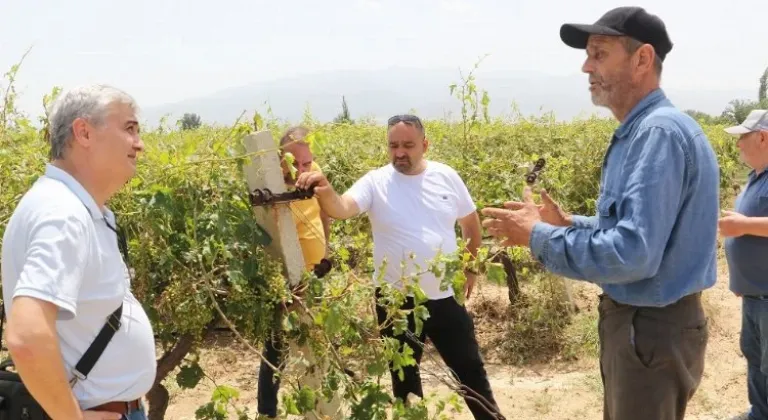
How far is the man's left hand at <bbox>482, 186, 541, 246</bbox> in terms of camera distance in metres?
2.13

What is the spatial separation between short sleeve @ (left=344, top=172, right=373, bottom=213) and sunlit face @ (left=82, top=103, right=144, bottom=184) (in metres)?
1.77

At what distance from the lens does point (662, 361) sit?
2.14 m

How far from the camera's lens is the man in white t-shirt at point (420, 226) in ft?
11.5

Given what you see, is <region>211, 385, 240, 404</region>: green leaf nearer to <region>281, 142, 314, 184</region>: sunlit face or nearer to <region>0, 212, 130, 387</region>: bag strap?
<region>0, 212, 130, 387</region>: bag strap

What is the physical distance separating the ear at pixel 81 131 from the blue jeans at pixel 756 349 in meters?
3.38

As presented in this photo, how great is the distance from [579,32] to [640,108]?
1.04ft

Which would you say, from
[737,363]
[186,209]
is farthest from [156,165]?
[737,363]

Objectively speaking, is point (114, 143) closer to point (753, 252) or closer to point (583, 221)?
point (583, 221)

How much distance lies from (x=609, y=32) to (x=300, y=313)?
4.45 ft

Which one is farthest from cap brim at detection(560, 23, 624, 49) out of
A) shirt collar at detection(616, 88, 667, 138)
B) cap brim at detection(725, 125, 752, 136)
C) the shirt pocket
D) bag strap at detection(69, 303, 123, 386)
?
cap brim at detection(725, 125, 752, 136)

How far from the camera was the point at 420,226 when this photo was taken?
139 inches

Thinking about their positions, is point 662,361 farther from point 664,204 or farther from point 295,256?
point 295,256

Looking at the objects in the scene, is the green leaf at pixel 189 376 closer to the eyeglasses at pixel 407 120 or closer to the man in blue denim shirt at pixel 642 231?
the man in blue denim shirt at pixel 642 231

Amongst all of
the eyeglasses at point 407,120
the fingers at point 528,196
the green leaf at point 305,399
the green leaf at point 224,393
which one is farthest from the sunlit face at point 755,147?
the green leaf at point 224,393
